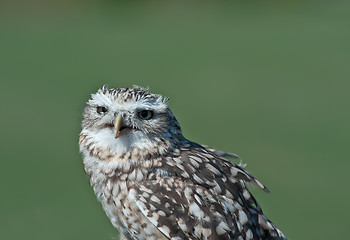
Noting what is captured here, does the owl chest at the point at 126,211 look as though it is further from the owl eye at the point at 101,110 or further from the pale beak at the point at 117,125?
the owl eye at the point at 101,110

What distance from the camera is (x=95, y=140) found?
6.67 m

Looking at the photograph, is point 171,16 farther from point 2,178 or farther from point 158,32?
point 2,178

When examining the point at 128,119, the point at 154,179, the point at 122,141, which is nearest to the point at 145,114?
the point at 128,119

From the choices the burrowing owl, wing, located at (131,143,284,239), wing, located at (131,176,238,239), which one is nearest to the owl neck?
the burrowing owl

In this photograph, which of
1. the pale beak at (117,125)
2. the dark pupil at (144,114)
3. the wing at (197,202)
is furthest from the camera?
the dark pupil at (144,114)

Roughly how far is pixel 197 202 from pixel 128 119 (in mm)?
864

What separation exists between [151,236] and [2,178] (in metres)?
10.1

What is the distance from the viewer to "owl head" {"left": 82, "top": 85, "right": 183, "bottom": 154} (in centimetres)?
647

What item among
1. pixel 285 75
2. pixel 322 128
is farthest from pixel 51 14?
pixel 322 128

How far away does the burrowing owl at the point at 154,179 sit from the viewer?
6461 mm

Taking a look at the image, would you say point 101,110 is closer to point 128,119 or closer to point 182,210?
point 128,119

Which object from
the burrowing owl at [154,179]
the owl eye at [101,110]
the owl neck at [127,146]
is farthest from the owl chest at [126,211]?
the owl eye at [101,110]

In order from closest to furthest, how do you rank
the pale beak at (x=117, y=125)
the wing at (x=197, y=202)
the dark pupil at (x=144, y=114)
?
the pale beak at (x=117, y=125), the wing at (x=197, y=202), the dark pupil at (x=144, y=114)

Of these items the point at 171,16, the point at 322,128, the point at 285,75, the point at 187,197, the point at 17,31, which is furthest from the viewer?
the point at 171,16
